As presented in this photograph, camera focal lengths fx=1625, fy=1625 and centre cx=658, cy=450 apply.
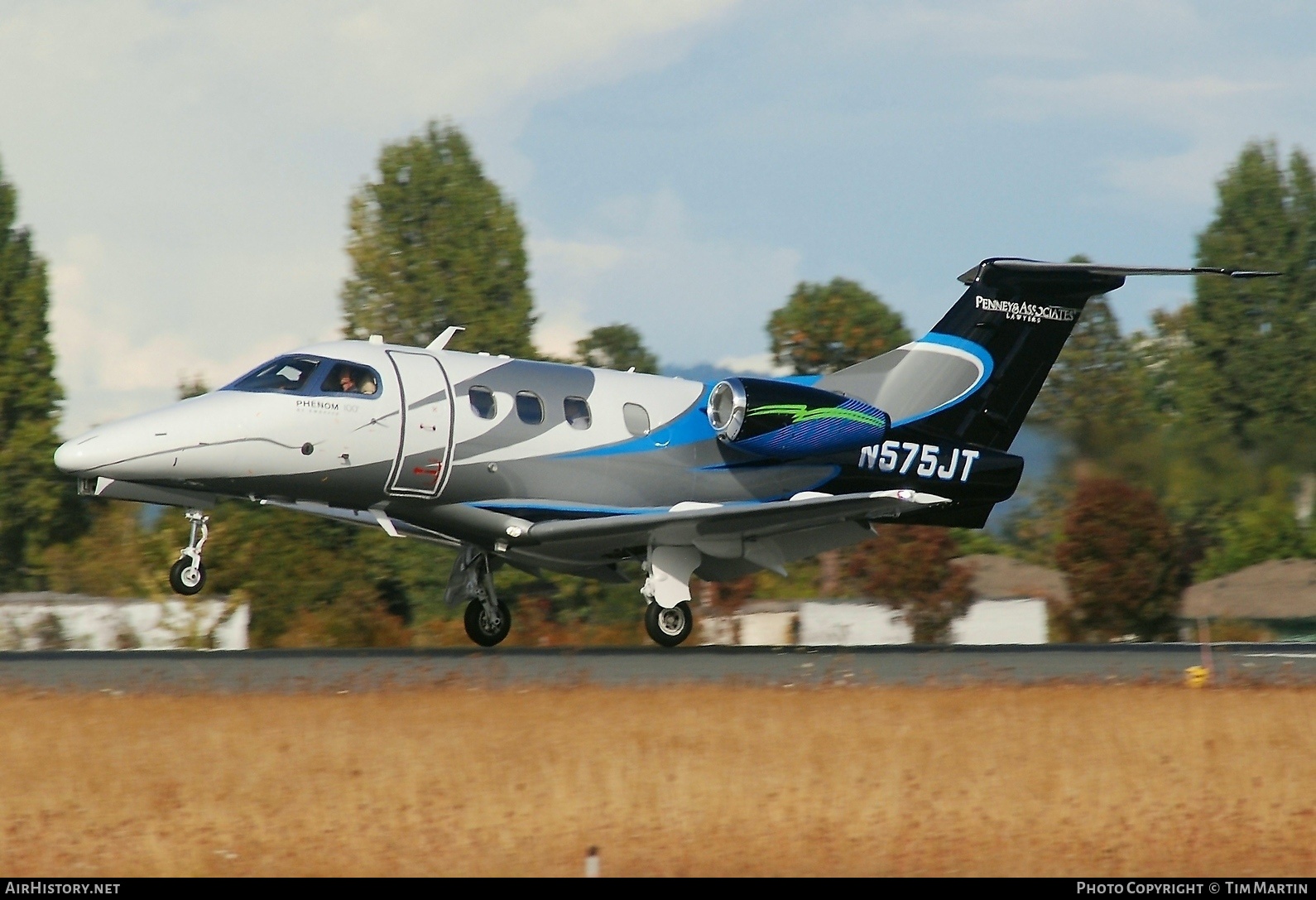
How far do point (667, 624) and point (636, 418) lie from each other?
2.77 meters

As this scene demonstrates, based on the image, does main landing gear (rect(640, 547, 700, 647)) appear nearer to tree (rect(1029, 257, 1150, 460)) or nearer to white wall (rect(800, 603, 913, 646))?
white wall (rect(800, 603, 913, 646))

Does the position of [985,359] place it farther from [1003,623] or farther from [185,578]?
[1003,623]

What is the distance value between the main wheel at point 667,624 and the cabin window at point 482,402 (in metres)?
3.41

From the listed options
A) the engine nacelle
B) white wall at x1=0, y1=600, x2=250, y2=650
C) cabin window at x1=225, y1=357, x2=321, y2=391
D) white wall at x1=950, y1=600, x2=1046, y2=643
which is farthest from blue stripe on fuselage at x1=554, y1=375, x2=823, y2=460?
white wall at x1=950, y1=600, x2=1046, y2=643

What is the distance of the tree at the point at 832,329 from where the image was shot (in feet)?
207

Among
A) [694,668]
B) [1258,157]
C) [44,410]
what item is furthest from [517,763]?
[1258,157]

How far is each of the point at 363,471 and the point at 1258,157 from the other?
62818mm

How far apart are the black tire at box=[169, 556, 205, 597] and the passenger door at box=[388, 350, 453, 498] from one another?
99.7 inches

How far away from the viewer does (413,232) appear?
70125mm

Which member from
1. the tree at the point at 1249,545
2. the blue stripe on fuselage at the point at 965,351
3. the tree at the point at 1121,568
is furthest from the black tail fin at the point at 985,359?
the tree at the point at 1121,568

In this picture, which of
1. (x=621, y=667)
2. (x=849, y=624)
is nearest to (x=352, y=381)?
(x=621, y=667)

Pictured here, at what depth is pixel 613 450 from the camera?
832 inches

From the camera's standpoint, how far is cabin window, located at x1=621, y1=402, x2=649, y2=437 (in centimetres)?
2134

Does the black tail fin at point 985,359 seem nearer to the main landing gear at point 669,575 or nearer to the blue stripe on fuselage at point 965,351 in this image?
the blue stripe on fuselage at point 965,351
